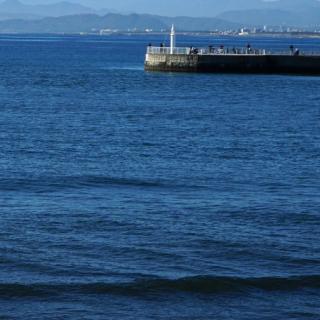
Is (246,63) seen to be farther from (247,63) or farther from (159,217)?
(159,217)

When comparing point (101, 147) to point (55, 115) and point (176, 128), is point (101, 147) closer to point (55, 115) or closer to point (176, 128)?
point (176, 128)

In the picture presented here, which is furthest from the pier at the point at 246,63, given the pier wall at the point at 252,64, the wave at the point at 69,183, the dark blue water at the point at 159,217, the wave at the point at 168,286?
the wave at the point at 168,286

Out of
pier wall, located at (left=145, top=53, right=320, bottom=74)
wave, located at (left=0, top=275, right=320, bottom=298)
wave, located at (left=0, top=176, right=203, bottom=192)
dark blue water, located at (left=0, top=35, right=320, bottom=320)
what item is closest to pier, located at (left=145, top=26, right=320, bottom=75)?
pier wall, located at (left=145, top=53, right=320, bottom=74)

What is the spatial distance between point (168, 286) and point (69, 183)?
30.6 feet

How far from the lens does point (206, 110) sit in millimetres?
49688

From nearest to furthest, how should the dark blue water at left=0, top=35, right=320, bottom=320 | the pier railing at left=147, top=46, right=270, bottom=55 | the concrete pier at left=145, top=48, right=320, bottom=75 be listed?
the dark blue water at left=0, top=35, right=320, bottom=320
the concrete pier at left=145, top=48, right=320, bottom=75
the pier railing at left=147, top=46, right=270, bottom=55

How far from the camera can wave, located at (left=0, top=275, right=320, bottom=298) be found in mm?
17172

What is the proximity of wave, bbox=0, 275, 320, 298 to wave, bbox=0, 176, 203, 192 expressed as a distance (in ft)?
26.8

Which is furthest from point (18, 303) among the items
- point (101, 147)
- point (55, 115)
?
point (55, 115)

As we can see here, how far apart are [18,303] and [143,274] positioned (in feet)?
8.34

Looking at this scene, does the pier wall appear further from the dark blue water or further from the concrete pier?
the dark blue water

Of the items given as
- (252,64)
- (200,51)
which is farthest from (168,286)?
(200,51)

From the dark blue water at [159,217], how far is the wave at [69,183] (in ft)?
0.17

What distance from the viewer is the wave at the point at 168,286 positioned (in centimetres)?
1717
